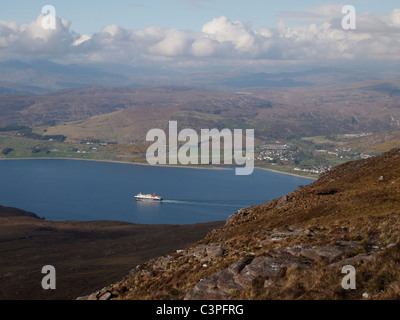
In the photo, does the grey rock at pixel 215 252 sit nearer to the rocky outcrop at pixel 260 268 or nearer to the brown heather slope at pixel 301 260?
the brown heather slope at pixel 301 260

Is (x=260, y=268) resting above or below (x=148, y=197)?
above

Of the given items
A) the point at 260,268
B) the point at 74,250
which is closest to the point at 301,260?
the point at 260,268

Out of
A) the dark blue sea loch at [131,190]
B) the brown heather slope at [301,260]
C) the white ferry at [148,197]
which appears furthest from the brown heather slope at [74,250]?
the white ferry at [148,197]

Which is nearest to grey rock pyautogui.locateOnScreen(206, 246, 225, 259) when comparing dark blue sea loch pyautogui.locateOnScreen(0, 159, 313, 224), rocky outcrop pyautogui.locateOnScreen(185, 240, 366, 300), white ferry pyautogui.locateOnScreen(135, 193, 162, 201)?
rocky outcrop pyautogui.locateOnScreen(185, 240, 366, 300)

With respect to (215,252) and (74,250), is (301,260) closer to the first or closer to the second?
(215,252)
